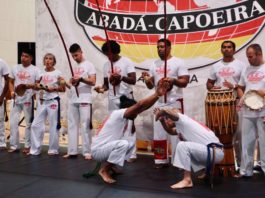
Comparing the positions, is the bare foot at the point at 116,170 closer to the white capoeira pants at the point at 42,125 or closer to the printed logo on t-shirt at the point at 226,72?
the white capoeira pants at the point at 42,125

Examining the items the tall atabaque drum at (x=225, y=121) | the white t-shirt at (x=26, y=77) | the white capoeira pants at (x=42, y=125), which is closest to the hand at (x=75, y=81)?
the white capoeira pants at (x=42, y=125)

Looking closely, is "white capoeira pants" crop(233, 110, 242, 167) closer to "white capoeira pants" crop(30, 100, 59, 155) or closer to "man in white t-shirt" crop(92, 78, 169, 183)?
"man in white t-shirt" crop(92, 78, 169, 183)

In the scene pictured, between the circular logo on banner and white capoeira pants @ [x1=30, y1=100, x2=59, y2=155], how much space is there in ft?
4.70

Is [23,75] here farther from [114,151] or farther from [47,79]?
[114,151]

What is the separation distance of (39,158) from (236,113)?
2513mm

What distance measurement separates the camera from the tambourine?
3.52 metres

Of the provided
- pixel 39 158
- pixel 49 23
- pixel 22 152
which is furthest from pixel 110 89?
pixel 49 23

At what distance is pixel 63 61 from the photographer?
616cm

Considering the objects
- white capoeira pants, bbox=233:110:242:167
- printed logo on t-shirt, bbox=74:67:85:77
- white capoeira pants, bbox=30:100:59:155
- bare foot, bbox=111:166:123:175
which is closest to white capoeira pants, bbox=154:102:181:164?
bare foot, bbox=111:166:123:175

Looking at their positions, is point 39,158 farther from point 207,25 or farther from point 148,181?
point 207,25

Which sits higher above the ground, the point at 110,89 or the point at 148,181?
the point at 110,89

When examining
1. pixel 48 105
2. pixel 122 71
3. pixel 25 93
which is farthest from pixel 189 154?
pixel 25 93

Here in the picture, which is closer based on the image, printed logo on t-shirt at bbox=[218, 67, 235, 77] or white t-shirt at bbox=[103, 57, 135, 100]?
printed logo on t-shirt at bbox=[218, 67, 235, 77]

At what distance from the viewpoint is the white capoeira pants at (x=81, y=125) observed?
4652 millimetres
